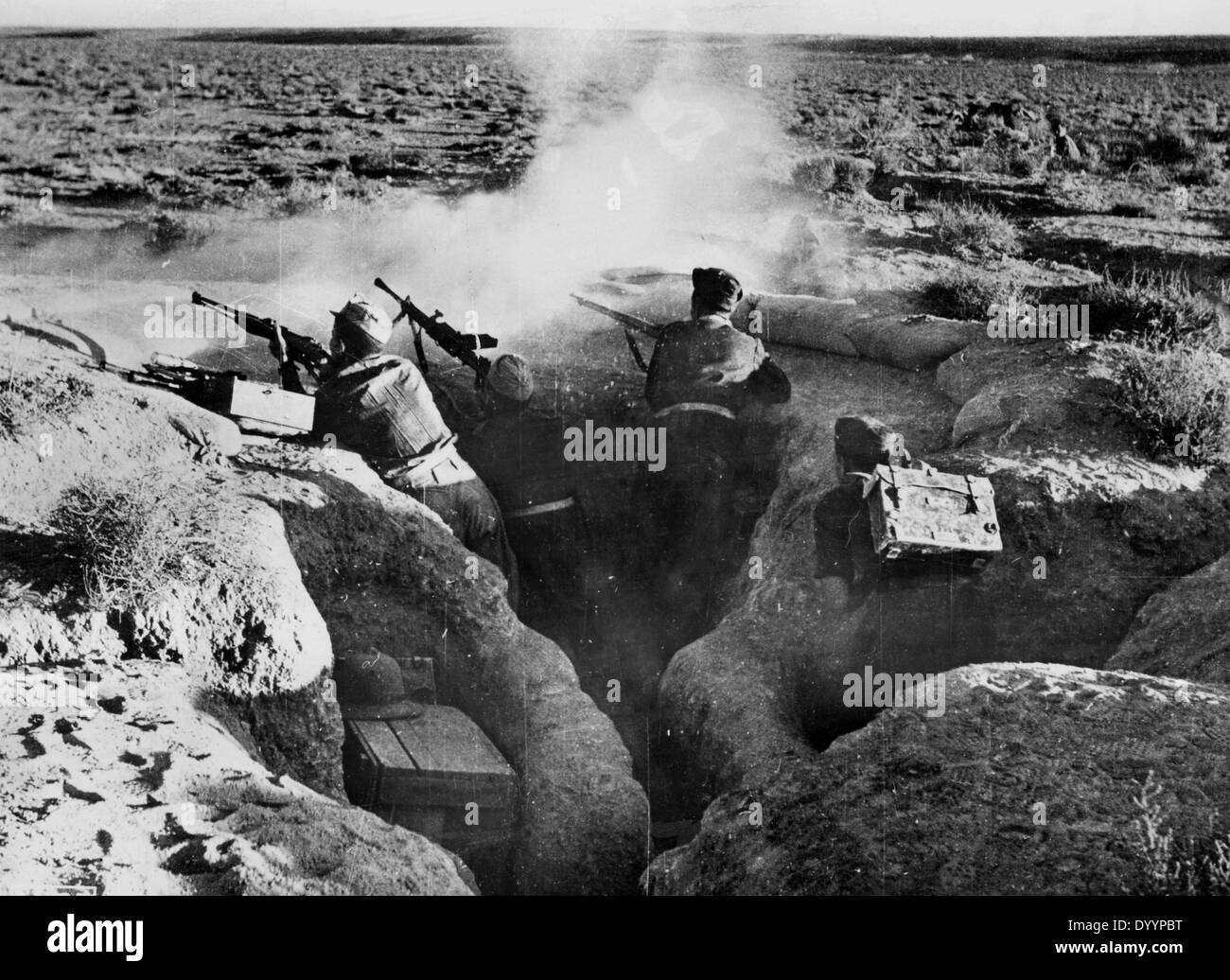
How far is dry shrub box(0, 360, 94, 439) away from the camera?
25.2 ft

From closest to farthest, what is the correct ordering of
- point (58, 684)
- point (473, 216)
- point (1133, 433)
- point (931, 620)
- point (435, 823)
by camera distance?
1. point (58, 684)
2. point (435, 823)
3. point (931, 620)
4. point (1133, 433)
5. point (473, 216)

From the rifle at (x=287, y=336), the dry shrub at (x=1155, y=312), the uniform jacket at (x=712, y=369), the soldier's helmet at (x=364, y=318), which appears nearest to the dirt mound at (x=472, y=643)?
the rifle at (x=287, y=336)

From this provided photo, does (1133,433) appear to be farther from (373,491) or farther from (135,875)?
(135,875)

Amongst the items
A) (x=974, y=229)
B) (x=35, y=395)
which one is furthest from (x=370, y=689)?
(x=974, y=229)

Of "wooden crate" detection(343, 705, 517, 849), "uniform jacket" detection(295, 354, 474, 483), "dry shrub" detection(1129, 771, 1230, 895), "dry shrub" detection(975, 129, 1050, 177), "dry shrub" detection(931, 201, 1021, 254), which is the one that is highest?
"dry shrub" detection(975, 129, 1050, 177)

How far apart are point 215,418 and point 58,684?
1.79 metres

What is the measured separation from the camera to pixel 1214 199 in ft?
30.6

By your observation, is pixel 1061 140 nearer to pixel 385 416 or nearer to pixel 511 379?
pixel 511 379

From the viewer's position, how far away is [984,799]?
671 cm

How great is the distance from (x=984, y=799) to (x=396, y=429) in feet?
12.6

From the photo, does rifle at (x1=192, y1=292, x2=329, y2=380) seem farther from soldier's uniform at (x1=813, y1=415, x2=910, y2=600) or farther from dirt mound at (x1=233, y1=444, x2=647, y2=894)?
soldier's uniform at (x1=813, y1=415, x2=910, y2=600)

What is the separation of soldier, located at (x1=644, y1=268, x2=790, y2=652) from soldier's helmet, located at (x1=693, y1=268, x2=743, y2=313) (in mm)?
112

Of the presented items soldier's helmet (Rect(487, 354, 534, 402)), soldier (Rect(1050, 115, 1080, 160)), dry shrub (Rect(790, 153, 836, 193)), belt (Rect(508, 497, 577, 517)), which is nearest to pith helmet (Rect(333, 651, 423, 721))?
belt (Rect(508, 497, 577, 517))
